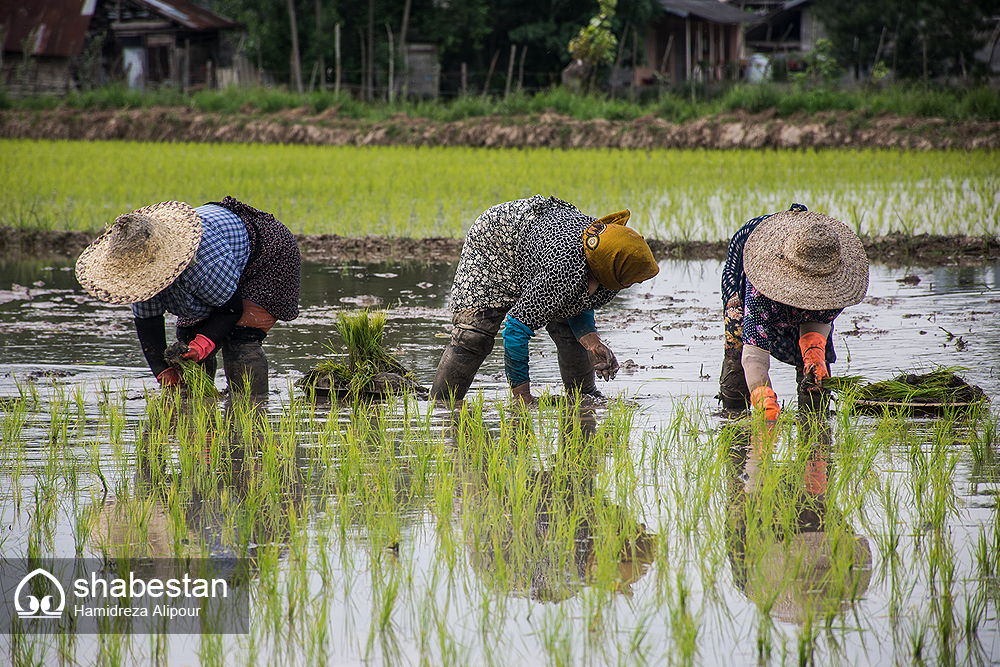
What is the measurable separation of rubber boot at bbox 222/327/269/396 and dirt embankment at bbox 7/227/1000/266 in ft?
12.8

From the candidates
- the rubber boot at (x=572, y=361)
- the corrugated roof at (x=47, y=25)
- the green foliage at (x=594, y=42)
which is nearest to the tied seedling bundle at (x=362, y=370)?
the rubber boot at (x=572, y=361)

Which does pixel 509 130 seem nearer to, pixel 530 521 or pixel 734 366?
pixel 734 366

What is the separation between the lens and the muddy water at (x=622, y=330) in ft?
15.5

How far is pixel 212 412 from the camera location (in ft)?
13.5

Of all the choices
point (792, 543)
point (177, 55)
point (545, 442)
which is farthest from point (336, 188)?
point (177, 55)

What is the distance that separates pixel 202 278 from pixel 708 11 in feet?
99.0

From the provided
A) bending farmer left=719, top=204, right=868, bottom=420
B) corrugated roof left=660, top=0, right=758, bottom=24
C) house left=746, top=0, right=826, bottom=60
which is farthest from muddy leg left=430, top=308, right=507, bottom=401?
house left=746, top=0, right=826, bottom=60

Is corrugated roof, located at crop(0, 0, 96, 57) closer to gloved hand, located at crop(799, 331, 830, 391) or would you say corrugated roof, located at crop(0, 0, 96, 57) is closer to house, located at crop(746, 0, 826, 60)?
house, located at crop(746, 0, 826, 60)

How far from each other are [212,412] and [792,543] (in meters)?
2.42

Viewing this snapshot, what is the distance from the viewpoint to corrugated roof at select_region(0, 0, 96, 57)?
24859mm

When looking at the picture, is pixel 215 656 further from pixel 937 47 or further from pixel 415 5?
pixel 415 5

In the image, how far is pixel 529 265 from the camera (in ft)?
13.2

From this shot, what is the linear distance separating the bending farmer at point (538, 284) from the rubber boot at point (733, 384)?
1.79 ft

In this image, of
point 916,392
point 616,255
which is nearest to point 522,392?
point 616,255
